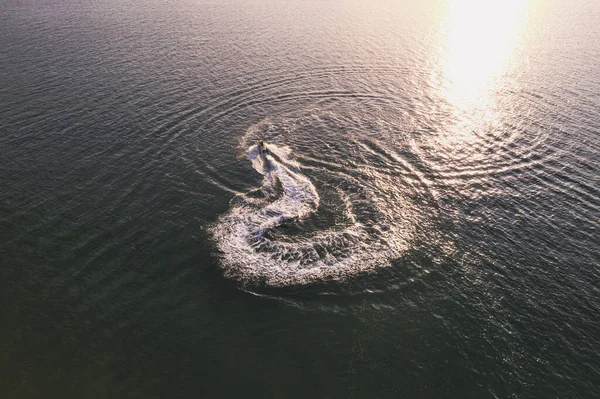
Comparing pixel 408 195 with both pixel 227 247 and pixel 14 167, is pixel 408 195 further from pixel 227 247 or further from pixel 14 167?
pixel 14 167

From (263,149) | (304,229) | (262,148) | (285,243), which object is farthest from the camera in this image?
(262,148)

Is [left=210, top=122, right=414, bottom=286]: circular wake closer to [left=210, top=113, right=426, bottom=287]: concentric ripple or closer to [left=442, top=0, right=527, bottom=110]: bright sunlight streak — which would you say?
[left=210, top=113, right=426, bottom=287]: concentric ripple

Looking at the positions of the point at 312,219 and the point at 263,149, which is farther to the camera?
the point at 263,149

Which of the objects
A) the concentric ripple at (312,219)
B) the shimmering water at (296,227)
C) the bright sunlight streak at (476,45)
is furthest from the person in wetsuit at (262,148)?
the bright sunlight streak at (476,45)

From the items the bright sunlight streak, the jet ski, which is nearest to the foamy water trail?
the jet ski

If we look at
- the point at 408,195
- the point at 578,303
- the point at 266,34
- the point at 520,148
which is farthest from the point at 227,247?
the point at 266,34

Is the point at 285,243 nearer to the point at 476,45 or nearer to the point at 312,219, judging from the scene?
the point at 312,219

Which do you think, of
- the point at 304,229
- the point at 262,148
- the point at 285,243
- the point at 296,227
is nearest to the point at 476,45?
the point at 262,148
